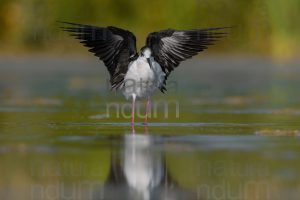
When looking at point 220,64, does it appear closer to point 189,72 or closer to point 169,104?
point 189,72

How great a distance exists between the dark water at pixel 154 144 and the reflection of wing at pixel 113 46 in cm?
66

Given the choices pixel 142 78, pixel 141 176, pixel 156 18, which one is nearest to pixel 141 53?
pixel 142 78

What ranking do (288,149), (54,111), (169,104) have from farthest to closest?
(169,104) < (54,111) < (288,149)

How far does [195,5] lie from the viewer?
2416 centimetres

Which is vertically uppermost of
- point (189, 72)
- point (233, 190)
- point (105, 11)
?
point (105, 11)

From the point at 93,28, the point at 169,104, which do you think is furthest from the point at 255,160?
the point at 169,104

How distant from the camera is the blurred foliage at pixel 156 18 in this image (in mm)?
23938

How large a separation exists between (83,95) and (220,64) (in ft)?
25.1

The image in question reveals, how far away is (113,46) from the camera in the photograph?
11875 mm

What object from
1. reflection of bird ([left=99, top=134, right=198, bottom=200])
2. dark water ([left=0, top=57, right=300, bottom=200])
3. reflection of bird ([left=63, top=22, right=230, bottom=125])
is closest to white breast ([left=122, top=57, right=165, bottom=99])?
reflection of bird ([left=63, top=22, right=230, bottom=125])

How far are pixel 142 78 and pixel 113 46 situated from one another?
537 mm

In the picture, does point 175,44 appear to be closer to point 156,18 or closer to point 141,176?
point 141,176

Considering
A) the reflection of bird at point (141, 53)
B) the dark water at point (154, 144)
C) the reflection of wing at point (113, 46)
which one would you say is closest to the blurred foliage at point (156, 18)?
the dark water at point (154, 144)

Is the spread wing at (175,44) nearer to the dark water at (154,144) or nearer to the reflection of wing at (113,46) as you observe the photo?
the reflection of wing at (113,46)
